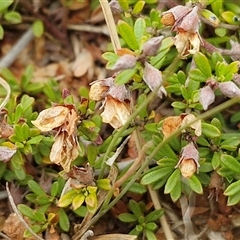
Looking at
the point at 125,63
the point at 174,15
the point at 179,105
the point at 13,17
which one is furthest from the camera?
the point at 13,17

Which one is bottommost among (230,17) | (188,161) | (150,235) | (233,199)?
(150,235)

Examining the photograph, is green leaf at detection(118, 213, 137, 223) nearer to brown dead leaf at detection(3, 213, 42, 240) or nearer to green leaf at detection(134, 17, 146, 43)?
brown dead leaf at detection(3, 213, 42, 240)

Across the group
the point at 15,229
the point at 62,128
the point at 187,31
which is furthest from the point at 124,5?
the point at 15,229

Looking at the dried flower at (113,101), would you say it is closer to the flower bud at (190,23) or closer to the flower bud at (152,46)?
the flower bud at (152,46)

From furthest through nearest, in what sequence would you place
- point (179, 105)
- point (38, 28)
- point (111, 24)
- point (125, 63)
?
1. point (38, 28)
2. point (111, 24)
3. point (179, 105)
4. point (125, 63)

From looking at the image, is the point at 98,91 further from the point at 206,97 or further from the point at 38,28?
the point at 38,28

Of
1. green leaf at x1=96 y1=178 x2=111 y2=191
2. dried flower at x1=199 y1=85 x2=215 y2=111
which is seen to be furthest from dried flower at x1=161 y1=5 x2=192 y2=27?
green leaf at x1=96 y1=178 x2=111 y2=191

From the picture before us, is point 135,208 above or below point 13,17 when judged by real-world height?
below
